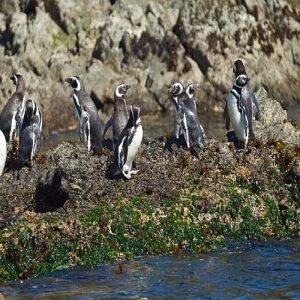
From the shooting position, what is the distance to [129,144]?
54.6ft

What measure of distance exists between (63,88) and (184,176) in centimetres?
2031

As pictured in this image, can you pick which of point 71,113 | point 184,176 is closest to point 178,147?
point 184,176

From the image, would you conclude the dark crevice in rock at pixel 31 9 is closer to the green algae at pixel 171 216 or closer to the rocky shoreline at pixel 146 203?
the rocky shoreline at pixel 146 203

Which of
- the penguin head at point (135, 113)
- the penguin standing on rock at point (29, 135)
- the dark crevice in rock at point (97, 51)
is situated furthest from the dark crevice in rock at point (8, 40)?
the penguin head at point (135, 113)

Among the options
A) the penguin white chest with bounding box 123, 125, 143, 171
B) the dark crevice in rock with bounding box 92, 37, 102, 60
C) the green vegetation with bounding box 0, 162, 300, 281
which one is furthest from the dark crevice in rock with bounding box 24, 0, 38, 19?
the green vegetation with bounding box 0, 162, 300, 281

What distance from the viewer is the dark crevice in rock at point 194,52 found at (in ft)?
123

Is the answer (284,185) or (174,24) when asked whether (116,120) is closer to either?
(284,185)

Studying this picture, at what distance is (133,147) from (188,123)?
1.40 meters

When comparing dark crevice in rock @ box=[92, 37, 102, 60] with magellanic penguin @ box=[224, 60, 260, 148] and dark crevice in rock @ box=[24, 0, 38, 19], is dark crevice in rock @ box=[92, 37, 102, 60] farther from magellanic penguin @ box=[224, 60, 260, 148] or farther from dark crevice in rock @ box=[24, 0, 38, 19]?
magellanic penguin @ box=[224, 60, 260, 148]

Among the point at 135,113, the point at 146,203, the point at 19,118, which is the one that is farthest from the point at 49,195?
the point at 19,118

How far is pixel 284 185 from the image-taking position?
1714cm

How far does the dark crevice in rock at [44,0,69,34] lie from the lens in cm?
3841

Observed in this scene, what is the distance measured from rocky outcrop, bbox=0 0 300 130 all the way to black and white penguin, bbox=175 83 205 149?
17.3 metres

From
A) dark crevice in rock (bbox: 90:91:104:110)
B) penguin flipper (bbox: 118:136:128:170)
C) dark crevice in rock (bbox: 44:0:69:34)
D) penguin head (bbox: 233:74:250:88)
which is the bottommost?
penguin flipper (bbox: 118:136:128:170)
